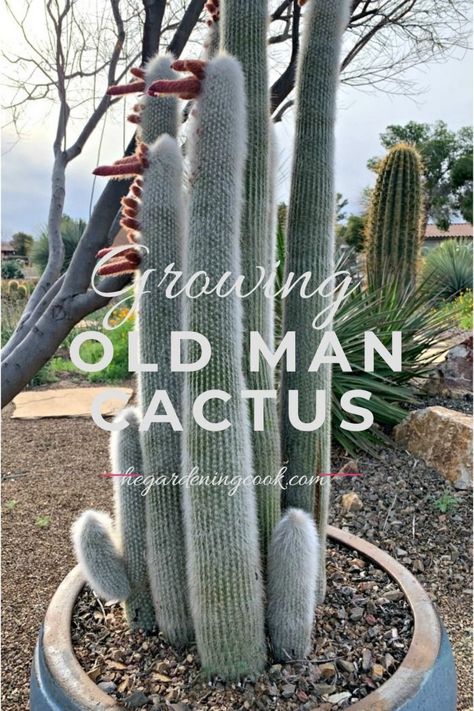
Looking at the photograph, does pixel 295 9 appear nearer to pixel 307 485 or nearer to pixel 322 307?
pixel 322 307

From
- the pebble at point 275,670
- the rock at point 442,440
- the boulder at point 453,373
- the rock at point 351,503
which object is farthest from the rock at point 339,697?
the boulder at point 453,373

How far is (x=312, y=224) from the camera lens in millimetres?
1331

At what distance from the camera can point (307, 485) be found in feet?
4.58

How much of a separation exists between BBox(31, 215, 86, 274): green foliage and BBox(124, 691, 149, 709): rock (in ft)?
30.8

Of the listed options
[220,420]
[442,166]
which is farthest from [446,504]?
[442,166]

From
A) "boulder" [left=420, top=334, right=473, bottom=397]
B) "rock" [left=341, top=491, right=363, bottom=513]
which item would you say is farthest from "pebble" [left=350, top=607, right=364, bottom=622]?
"boulder" [left=420, top=334, right=473, bottom=397]

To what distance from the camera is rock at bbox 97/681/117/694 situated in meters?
1.10

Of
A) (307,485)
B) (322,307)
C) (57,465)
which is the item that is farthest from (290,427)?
(57,465)

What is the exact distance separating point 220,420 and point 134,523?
0.41 m

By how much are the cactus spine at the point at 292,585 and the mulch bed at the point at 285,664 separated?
0.16ft

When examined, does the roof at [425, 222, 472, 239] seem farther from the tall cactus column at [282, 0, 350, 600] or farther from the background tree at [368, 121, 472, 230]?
the tall cactus column at [282, 0, 350, 600]

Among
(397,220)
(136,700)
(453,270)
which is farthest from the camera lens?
(453,270)

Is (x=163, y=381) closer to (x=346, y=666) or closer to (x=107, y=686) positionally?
(x=107, y=686)

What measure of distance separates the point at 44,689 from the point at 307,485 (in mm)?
704
